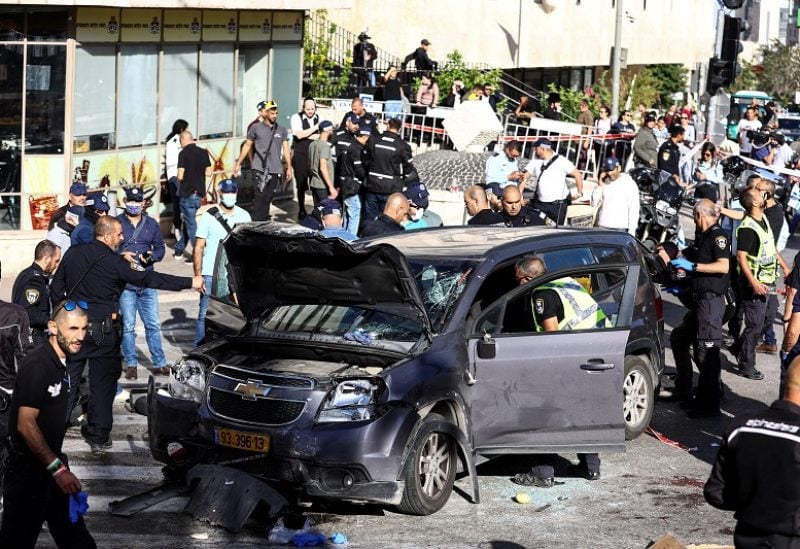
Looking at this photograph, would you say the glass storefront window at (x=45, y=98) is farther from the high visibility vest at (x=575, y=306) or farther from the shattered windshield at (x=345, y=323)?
the high visibility vest at (x=575, y=306)

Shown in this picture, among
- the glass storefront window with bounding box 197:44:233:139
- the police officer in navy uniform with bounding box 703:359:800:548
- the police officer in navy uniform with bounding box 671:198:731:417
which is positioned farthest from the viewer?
the glass storefront window with bounding box 197:44:233:139

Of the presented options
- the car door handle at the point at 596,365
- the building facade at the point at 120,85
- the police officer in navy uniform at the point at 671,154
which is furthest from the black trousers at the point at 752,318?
the police officer in navy uniform at the point at 671,154

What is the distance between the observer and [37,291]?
10617mm

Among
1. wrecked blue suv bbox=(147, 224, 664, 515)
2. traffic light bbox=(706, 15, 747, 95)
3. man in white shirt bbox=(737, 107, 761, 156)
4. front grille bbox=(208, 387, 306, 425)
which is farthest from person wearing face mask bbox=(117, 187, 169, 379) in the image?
man in white shirt bbox=(737, 107, 761, 156)

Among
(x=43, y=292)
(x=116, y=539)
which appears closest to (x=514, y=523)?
(x=116, y=539)

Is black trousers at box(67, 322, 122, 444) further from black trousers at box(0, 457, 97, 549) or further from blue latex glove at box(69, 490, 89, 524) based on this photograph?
blue latex glove at box(69, 490, 89, 524)

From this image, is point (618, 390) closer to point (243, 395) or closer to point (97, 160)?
point (243, 395)

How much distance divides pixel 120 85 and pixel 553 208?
246 inches

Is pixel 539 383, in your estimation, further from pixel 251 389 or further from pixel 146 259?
pixel 146 259

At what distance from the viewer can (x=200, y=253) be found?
12648mm

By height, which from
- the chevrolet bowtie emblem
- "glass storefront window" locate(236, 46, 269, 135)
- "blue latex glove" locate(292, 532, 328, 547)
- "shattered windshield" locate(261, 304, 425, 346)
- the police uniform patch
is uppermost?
"glass storefront window" locate(236, 46, 269, 135)

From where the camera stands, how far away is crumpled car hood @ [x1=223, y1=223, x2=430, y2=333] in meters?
8.88

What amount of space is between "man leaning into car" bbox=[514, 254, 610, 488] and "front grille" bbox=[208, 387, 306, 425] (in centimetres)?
201

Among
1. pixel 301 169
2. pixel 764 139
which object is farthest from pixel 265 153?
pixel 764 139
